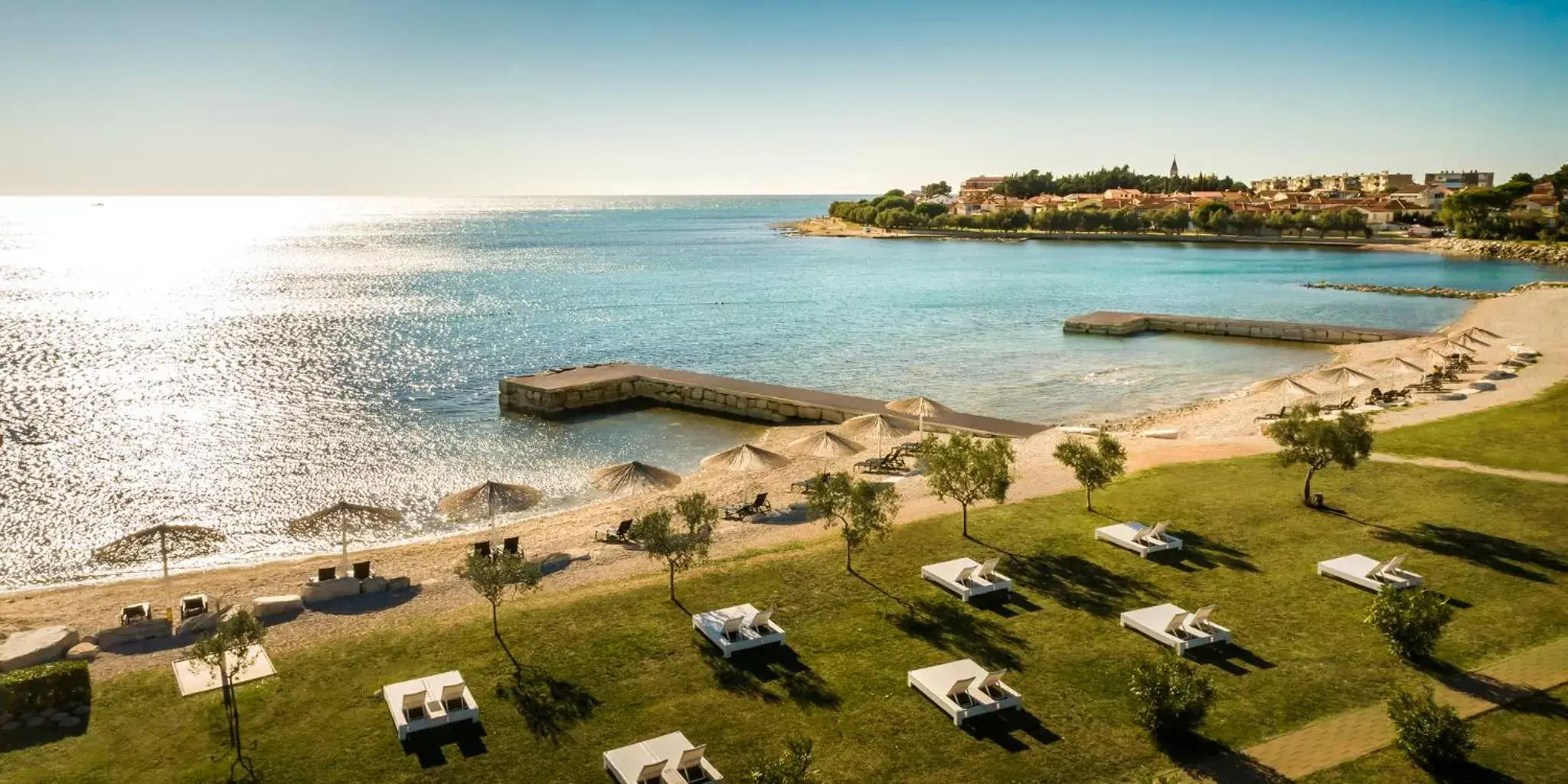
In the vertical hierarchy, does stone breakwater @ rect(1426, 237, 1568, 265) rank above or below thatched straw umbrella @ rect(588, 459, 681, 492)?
above

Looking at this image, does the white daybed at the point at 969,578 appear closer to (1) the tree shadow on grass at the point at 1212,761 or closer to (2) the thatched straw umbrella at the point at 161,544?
(1) the tree shadow on grass at the point at 1212,761

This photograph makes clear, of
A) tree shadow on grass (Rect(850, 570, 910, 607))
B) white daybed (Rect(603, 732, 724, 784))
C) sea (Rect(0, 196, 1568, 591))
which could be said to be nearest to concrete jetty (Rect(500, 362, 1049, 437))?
sea (Rect(0, 196, 1568, 591))

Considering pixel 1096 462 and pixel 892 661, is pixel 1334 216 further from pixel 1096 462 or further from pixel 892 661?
pixel 892 661

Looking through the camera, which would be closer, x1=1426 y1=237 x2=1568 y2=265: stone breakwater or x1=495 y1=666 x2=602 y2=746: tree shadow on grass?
x1=495 y1=666 x2=602 y2=746: tree shadow on grass

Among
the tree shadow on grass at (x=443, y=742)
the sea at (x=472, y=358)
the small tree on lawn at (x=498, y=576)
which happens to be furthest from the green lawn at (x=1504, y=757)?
the sea at (x=472, y=358)

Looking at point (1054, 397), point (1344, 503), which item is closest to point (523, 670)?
point (1344, 503)

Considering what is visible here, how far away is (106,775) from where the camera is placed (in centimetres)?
1273

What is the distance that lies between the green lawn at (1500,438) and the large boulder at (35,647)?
32.3m

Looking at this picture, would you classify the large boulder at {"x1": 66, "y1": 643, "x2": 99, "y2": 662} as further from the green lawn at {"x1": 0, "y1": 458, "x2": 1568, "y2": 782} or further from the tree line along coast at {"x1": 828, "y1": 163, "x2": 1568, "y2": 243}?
the tree line along coast at {"x1": 828, "y1": 163, "x2": 1568, "y2": 243}

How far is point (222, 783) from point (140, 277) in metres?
134

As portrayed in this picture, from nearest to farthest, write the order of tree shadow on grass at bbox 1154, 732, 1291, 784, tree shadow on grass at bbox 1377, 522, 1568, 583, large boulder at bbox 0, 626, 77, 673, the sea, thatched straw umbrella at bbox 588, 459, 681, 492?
tree shadow on grass at bbox 1154, 732, 1291, 784
large boulder at bbox 0, 626, 77, 673
tree shadow on grass at bbox 1377, 522, 1568, 583
thatched straw umbrella at bbox 588, 459, 681, 492
the sea

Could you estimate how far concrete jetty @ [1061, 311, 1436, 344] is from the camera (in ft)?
196

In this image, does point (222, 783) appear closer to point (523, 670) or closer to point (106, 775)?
point (106, 775)

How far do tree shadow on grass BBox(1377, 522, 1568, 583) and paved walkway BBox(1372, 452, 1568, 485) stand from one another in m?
5.41
